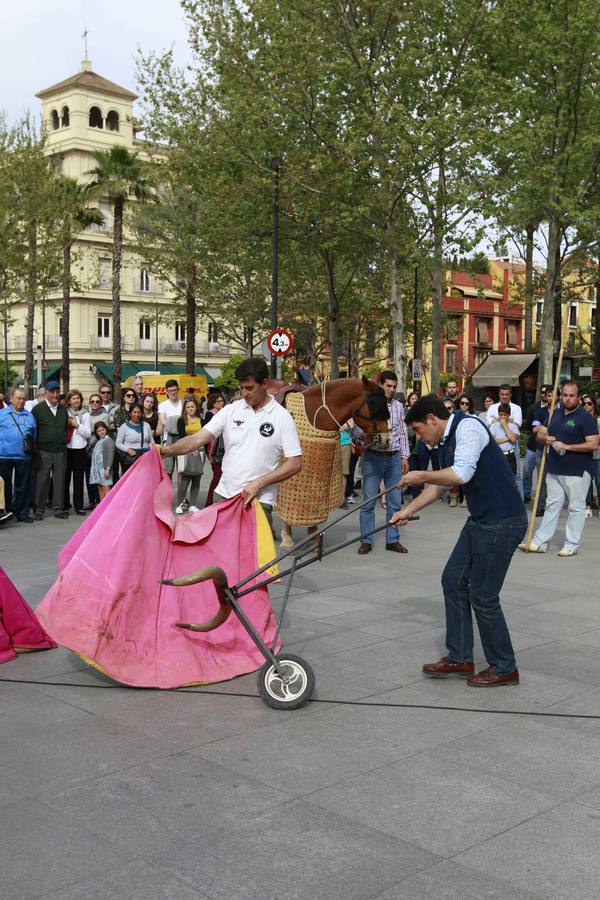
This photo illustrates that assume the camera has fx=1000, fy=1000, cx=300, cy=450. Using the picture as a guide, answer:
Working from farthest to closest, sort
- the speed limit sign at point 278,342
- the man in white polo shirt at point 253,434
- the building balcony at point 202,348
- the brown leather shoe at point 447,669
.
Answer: the building balcony at point 202,348
the speed limit sign at point 278,342
the man in white polo shirt at point 253,434
the brown leather shoe at point 447,669

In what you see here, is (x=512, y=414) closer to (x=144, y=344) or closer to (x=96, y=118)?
(x=144, y=344)

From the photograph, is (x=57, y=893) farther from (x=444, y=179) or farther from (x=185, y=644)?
(x=444, y=179)

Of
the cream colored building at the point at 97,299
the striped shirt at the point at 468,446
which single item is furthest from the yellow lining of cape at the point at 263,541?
the cream colored building at the point at 97,299

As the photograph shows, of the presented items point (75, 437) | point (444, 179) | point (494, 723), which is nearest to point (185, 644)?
point (494, 723)

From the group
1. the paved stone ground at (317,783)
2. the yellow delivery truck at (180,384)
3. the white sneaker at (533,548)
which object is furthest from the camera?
the yellow delivery truck at (180,384)

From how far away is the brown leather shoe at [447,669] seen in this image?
20.1ft

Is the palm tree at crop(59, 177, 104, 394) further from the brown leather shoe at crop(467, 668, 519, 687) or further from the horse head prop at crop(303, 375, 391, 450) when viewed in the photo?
the brown leather shoe at crop(467, 668, 519, 687)

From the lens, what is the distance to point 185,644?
5.95 m

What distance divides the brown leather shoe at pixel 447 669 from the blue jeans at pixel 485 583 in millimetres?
47

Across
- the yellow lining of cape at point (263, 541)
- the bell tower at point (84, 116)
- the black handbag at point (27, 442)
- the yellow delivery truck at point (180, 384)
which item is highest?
the bell tower at point (84, 116)

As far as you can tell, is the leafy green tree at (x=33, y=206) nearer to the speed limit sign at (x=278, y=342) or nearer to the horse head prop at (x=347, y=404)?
the speed limit sign at (x=278, y=342)

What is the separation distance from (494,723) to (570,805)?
3.66 feet

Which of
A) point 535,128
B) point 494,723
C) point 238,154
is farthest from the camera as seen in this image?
point 238,154

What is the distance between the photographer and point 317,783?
4.41 metres
